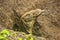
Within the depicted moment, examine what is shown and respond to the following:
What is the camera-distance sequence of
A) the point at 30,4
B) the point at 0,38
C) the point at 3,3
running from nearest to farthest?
the point at 0,38, the point at 3,3, the point at 30,4

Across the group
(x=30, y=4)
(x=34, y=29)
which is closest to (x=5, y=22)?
(x=34, y=29)

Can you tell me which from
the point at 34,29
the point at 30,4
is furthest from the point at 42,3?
the point at 34,29

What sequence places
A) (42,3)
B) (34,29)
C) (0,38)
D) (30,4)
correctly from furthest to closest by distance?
1. (42,3)
2. (30,4)
3. (34,29)
4. (0,38)

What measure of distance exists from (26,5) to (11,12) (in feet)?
3.14

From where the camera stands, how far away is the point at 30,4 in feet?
26.3

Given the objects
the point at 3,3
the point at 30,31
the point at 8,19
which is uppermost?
the point at 3,3

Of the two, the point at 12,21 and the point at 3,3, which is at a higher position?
the point at 3,3

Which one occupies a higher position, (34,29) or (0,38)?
(0,38)

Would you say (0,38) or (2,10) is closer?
(0,38)

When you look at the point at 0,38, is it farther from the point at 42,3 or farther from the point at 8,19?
the point at 42,3

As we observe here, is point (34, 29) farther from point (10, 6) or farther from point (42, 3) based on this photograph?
point (42, 3)

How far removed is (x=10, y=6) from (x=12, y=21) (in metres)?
0.57

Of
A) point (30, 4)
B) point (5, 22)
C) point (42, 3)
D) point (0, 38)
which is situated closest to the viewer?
point (0, 38)

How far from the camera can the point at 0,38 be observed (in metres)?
1.93
